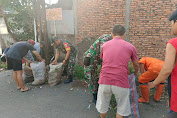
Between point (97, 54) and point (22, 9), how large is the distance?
6.63 meters

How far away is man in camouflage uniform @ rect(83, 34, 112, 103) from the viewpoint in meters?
2.72

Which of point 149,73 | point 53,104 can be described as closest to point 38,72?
point 53,104

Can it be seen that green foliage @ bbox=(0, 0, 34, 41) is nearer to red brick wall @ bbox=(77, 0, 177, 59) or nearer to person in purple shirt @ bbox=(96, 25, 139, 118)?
red brick wall @ bbox=(77, 0, 177, 59)

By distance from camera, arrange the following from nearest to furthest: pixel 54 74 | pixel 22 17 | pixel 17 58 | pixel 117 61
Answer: pixel 117 61
pixel 17 58
pixel 54 74
pixel 22 17

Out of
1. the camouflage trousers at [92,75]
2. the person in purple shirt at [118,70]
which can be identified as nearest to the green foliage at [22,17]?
the camouflage trousers at [92,75]

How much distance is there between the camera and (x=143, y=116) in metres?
2.83

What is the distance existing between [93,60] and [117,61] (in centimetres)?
106

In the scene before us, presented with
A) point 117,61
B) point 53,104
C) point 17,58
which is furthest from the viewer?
point 17,58

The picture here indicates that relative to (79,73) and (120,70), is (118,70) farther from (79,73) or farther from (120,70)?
(79,73)

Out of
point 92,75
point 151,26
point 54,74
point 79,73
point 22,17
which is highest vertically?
point 22,17

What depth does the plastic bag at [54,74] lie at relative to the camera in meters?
4.21

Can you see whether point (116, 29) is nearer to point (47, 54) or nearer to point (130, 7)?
point (130, 7)

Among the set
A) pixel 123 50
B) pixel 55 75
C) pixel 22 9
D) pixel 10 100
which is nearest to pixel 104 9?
pixel 55 75

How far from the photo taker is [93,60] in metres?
2.93
